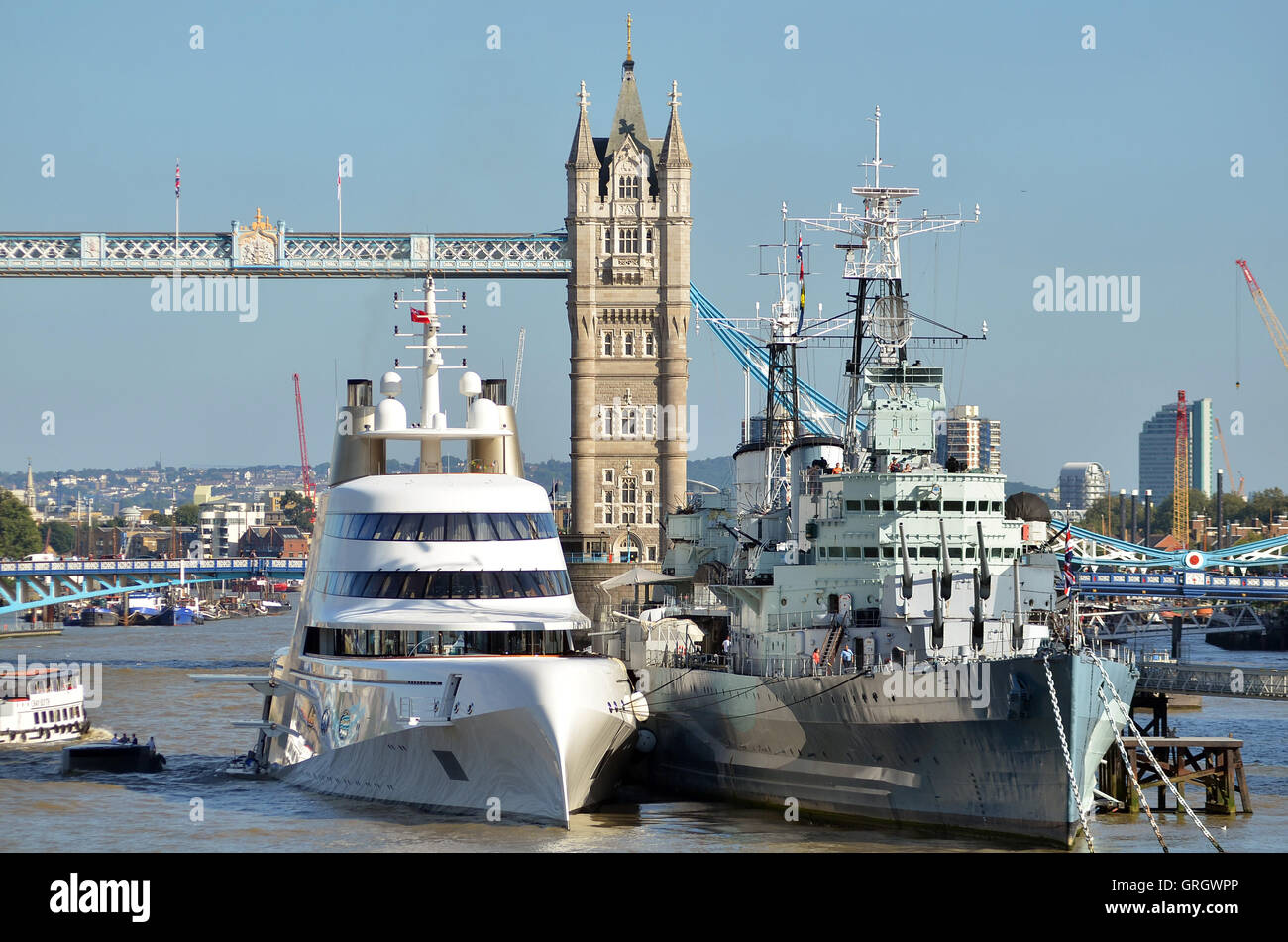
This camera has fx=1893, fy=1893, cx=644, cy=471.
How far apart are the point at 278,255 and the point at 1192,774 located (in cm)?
7497

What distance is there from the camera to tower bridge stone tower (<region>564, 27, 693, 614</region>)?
105438mm

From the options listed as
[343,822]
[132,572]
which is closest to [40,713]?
[343,822]

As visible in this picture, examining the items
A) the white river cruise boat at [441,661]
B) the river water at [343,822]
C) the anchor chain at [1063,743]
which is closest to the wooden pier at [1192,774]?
the river water at [343,822]

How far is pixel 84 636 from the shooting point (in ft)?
435

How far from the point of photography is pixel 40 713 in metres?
57.0

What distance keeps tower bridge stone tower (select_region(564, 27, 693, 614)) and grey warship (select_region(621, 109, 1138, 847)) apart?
178 feet

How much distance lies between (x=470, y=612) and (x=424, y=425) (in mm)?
8367

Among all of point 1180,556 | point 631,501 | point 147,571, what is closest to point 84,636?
point 147,571

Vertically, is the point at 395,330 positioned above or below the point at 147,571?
above

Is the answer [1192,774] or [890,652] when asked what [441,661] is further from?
[1192,774]

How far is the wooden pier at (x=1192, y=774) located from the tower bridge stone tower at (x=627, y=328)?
58.8 metres

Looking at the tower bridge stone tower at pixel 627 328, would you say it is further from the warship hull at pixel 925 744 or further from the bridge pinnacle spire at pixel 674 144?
the warship hull at pixel 925 744
